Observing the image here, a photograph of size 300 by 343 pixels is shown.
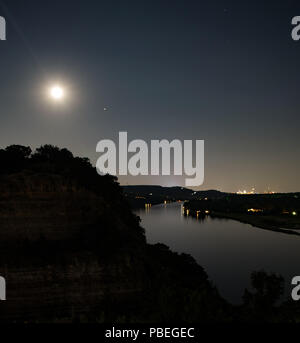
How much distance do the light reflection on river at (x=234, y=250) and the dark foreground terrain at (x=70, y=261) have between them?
46.9ft

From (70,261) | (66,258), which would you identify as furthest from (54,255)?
(70,261)

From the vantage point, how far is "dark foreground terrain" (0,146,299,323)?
618 inches

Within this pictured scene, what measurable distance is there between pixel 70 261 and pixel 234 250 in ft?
127

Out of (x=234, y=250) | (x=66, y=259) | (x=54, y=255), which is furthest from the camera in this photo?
(x=234, y=250)

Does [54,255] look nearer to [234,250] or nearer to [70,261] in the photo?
[70,261]

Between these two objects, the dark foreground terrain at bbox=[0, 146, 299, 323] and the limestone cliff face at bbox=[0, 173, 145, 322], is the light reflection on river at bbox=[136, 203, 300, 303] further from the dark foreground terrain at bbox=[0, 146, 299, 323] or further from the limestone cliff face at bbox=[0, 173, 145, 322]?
the limestone cliff face at bbox=[0, 173, 145, 322]

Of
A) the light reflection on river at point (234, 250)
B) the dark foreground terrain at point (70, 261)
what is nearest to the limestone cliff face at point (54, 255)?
the dark foreground terrain at point (70, 261)

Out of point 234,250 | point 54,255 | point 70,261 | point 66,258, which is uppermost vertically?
point 54,255

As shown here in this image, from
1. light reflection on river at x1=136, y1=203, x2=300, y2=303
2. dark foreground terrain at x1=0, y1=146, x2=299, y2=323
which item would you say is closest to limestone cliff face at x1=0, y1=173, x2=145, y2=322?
dark foreground terrain at x1=0, y1=146, x2=299, y2=323

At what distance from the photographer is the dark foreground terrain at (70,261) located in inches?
618

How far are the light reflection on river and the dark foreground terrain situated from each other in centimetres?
1428

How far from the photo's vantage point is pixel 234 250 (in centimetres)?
4922
